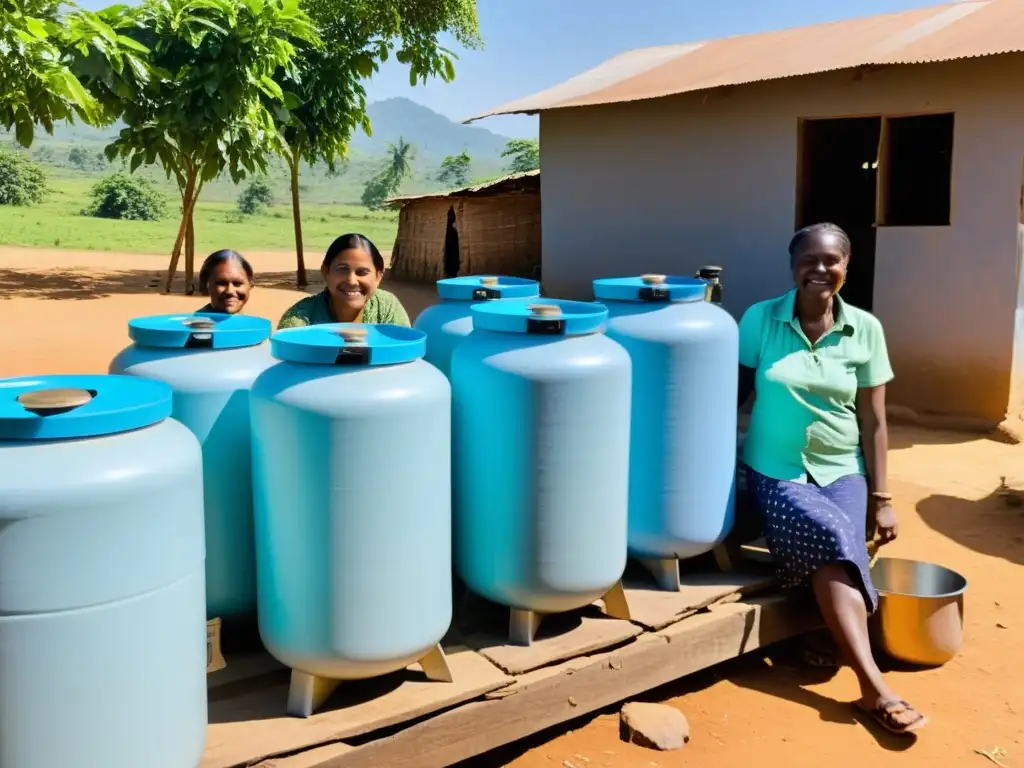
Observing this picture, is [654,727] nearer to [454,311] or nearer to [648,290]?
[648,290]

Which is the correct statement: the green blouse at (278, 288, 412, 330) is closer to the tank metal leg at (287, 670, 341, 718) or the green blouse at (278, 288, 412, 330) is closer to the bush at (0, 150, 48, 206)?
the tank metal leg at (287, 670, 341, 718)

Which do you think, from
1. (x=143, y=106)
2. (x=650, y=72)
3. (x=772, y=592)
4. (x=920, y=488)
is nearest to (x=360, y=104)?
(x=143, y=106)

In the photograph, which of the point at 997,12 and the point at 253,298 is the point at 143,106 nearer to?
the point at 253,298

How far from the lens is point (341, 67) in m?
14.5

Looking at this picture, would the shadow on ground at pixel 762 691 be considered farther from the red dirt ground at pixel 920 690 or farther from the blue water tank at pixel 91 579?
the blue water tank at pixel 91 579

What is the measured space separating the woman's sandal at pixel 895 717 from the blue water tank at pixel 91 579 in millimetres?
1971

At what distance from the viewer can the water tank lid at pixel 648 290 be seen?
9.27ft

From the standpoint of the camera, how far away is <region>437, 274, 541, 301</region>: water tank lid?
3.12 m

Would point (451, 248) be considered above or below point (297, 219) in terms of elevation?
below

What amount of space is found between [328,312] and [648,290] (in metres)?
1.00

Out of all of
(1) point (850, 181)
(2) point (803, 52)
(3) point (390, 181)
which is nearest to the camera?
(2) point (803, 52)

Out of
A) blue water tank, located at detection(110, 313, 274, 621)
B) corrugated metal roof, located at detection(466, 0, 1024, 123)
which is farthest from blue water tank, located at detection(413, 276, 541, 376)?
corrugated metal roof, located at detection(466, 0, 1024, 123)

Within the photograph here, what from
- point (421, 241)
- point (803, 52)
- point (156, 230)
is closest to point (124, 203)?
point (156, 230)

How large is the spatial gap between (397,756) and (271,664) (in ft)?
1.42
